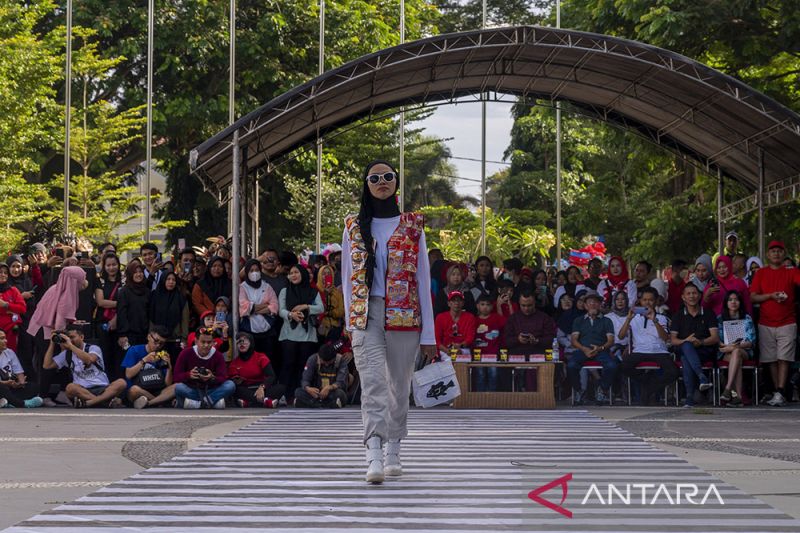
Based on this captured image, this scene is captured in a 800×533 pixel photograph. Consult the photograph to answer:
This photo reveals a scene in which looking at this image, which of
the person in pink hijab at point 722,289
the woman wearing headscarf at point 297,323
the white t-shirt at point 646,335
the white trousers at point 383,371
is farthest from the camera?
the person in pink hijab at point 722,289

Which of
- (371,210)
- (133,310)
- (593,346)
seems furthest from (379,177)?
(593,346)

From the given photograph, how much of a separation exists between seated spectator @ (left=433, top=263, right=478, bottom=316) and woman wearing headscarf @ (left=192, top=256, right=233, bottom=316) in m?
2.98

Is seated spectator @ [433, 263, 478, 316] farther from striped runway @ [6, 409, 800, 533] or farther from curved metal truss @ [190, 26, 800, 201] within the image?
striped runway @ [6, 409, 800, 533]

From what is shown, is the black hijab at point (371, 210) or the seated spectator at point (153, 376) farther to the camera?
the seated spectator at point (153, 376)

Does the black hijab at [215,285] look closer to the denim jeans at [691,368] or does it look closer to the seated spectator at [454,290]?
the seated spectator at [454,290]

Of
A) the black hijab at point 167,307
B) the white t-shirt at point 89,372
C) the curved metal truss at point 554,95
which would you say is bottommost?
the white t-shirt at point 89,372

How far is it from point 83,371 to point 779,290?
9227mm

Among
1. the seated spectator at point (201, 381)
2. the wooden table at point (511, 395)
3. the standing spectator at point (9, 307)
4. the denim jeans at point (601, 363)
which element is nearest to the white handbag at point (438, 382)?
the wooden table at point (511, 395)

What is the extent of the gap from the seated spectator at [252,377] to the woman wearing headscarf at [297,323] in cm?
27

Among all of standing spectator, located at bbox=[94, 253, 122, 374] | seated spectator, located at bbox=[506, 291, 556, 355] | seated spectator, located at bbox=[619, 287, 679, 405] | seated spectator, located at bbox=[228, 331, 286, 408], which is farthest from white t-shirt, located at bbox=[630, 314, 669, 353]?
standing spectator, located at bbox=[94, 253, 122, 374]

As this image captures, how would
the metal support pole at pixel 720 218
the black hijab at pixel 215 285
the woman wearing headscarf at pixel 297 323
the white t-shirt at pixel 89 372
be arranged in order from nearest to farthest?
the white t-shirt at pixel 89 372 → the woman wearing headscarf at pixel 297 323 → the black hijab at pixel 215 285 → the metal support pole at pixel 720 218

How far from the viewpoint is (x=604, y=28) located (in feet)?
79.4

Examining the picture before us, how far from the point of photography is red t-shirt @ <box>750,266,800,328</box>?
17.5 meters

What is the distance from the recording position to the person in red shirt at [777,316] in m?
17.5
